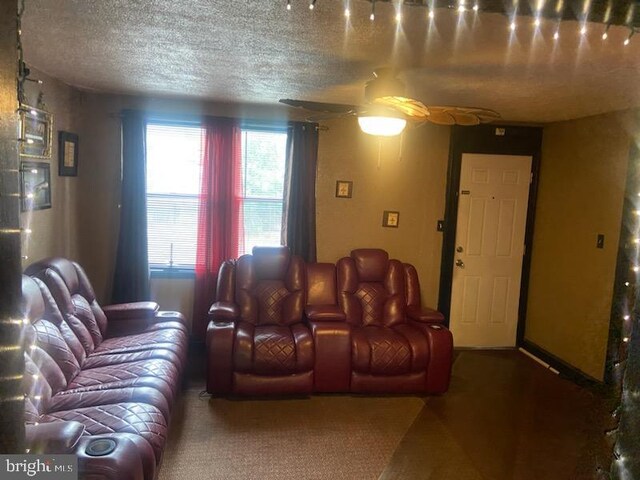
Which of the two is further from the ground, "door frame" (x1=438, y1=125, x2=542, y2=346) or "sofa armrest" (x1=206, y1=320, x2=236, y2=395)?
"door frame" (x1=438, y1=125, x2=542, y2=346)

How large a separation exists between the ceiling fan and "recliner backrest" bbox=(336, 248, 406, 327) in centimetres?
169

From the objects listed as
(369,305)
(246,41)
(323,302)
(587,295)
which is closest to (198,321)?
(323,302)

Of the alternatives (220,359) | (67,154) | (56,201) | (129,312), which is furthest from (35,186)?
(220,359)

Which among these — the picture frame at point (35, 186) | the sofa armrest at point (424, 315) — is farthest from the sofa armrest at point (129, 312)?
the sofa armrest at point (424, 315)

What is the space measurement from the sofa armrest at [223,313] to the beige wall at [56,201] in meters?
Result: 1.32

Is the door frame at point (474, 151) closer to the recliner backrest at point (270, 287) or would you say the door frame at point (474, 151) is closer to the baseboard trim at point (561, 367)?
the baseboard trim at point (561, 367)

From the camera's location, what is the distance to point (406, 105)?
8.38 feet

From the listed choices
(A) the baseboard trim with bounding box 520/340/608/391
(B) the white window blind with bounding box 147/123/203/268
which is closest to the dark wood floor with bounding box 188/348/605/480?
(A) the baseboard trim with bounding box 520/340/608/391

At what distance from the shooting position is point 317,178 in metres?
4.51

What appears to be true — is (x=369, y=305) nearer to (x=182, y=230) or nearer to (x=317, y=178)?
(x=317, y=178)

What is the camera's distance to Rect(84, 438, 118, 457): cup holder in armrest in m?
1.86

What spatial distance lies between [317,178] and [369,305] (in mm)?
1326

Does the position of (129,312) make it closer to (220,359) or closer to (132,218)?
(220,359)

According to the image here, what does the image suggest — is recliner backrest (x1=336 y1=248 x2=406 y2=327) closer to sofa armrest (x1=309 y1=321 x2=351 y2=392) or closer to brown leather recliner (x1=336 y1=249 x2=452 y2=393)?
brown leather recliner (x1=336 y1=249 x2=452 y2=393)
